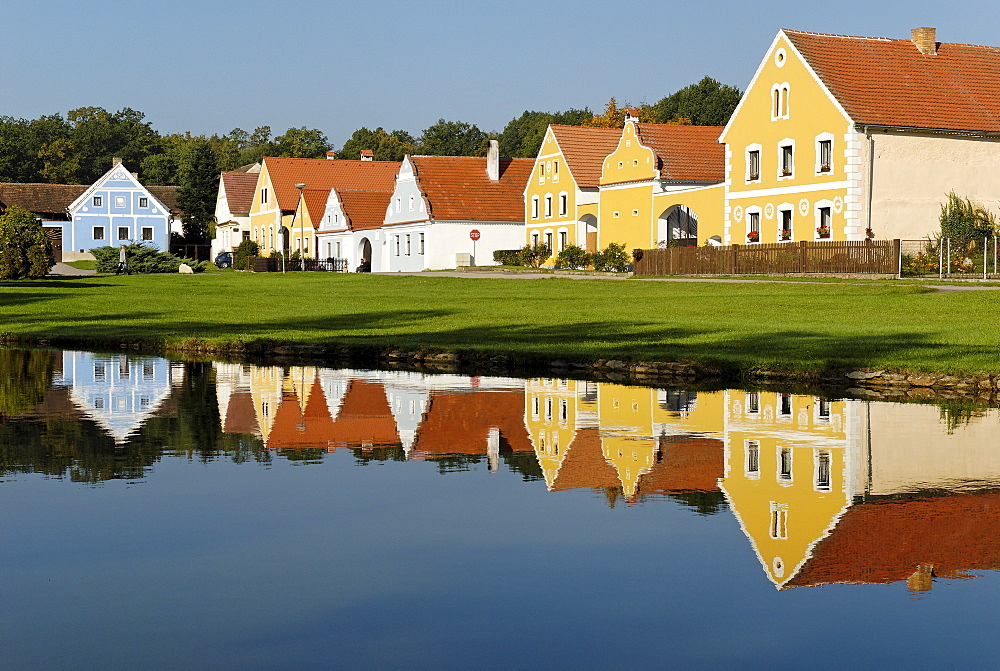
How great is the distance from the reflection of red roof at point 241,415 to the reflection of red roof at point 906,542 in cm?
710

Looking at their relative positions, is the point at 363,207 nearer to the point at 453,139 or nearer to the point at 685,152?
the point at 685,152

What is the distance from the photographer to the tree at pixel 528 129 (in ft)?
529

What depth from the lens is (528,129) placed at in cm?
18088

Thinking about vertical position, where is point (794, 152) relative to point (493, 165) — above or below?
below

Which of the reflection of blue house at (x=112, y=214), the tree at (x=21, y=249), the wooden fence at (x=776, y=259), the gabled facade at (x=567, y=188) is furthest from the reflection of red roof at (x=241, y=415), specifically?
the reflection of blue house at (x=112, y=214)

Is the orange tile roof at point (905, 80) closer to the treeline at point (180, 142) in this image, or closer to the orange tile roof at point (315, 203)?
the orange tile roof at point (315, 203)

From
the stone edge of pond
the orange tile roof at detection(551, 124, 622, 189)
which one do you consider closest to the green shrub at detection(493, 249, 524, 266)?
the orange tile roof at detection(551, 124, 622, 189)

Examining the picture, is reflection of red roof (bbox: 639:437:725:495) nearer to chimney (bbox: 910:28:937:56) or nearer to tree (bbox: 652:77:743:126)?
chimney (bbox: 910:28:937:56)

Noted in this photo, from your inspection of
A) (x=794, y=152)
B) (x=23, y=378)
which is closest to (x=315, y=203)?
(x=794, y=152)

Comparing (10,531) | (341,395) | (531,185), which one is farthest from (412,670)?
(531,185)

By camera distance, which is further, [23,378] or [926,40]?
[926,40]

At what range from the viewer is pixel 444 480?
10961 millimetres

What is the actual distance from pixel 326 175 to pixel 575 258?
44.5m

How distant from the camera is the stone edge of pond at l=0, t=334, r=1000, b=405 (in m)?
18.1
